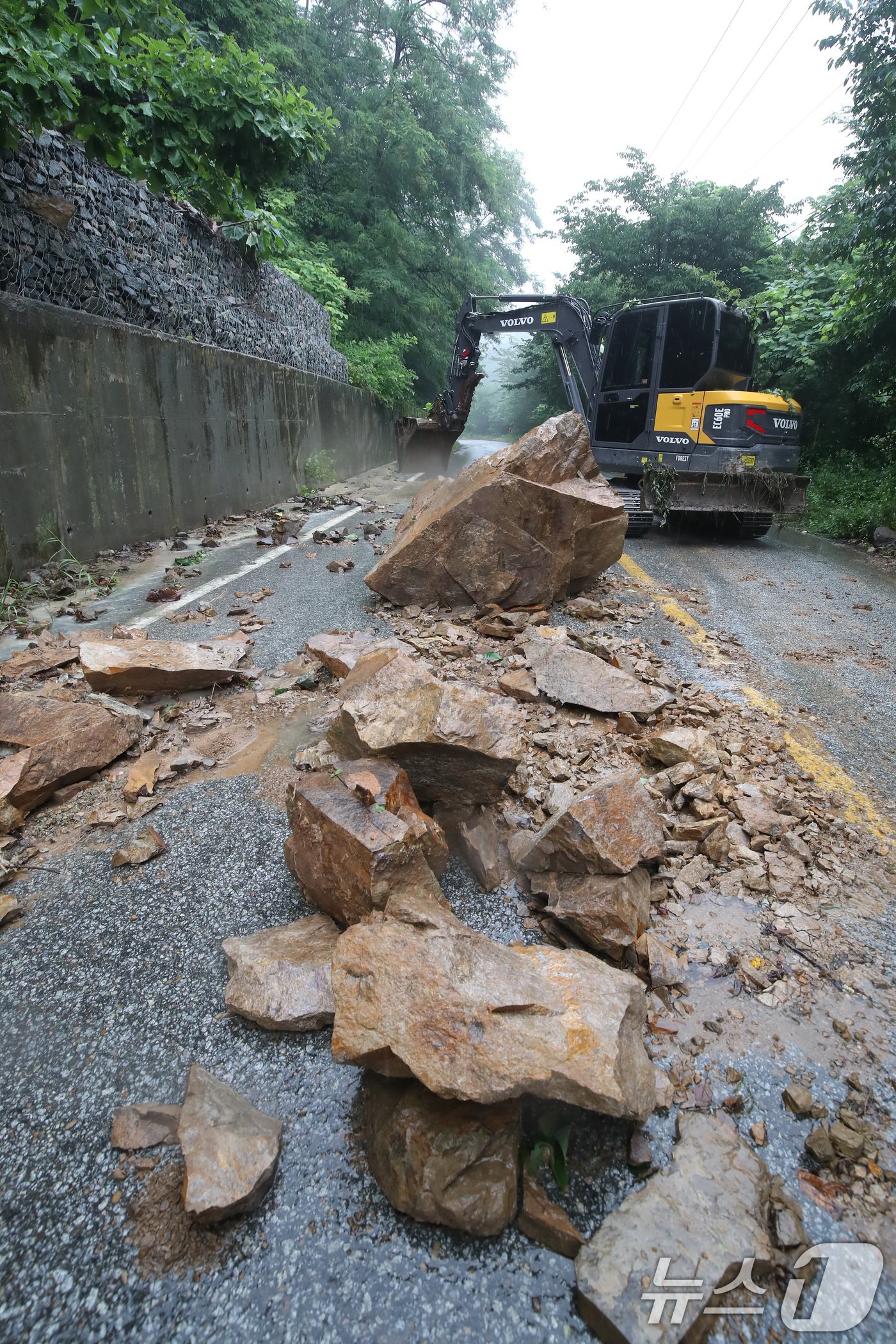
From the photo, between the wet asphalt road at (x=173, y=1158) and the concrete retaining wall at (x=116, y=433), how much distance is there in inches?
175

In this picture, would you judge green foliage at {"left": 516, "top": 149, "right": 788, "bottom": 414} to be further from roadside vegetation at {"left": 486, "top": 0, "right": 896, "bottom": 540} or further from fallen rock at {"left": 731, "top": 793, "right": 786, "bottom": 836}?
fallen rock at {"left": 731, "top": 793, "right": 786, "bottom": 836}

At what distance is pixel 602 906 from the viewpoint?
81.4 inches

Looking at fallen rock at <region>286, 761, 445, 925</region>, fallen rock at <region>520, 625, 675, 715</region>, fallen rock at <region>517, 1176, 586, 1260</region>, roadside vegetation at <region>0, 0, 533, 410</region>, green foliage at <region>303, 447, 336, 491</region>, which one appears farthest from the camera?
green foliage at <region>303, 447, 336, 491</region>

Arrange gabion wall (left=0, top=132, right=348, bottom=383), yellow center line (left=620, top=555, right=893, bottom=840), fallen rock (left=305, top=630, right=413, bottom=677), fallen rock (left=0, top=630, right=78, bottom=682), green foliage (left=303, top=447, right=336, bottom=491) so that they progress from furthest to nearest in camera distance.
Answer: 1. green foliage (left=303, top=447, right=336, bottom=491)
2. gabion wall (left=0, top=132, right=348, bottom=383)
3. fallen rock (left=0, top=630, right=78, bottom=682)
4. fallen rock (left=305, top=630, right=413, bottom=677)
5. yellow center line (left=620, top=555, right=893, bottom=840)

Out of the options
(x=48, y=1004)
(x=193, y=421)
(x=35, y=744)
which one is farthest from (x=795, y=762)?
(x=193, y=421)

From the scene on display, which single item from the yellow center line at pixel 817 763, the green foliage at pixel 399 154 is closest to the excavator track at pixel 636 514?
the yellow center line at pixel 817 763

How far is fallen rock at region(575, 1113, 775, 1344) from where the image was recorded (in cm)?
123

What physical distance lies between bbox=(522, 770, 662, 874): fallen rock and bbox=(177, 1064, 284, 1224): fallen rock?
109cm

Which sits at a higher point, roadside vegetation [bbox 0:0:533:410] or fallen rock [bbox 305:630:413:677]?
roadside vegetation [bbox 0:0:533:410]

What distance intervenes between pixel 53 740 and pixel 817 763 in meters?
3.29

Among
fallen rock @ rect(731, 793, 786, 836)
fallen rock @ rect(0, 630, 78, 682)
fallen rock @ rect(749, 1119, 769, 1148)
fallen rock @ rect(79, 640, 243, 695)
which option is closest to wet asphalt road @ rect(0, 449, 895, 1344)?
fallen rock @ rect(749, 1119, 769, 1148)

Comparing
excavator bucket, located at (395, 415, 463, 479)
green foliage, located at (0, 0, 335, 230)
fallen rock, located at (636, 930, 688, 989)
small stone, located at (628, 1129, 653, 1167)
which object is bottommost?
small stone, located at (628, 1129, 653, 1167)

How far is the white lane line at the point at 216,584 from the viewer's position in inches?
194

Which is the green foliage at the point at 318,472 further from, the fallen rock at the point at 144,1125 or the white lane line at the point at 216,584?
the fallen rock at the point at 144,1125
